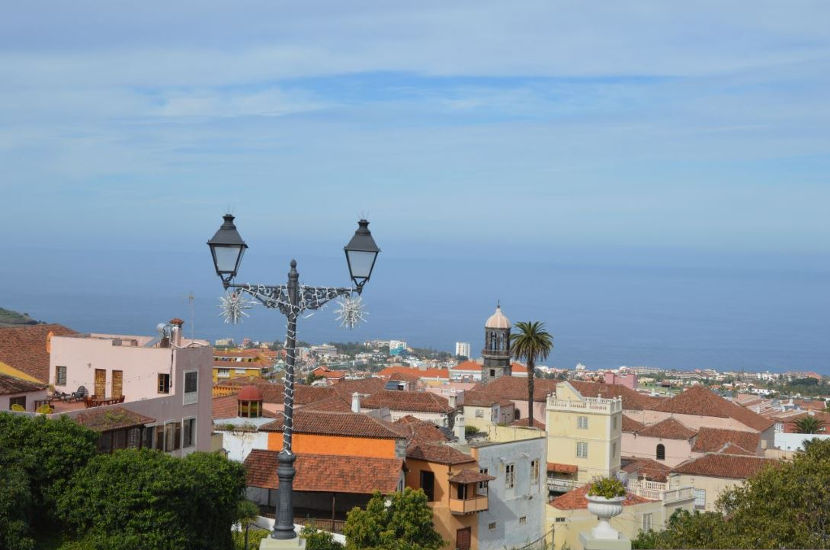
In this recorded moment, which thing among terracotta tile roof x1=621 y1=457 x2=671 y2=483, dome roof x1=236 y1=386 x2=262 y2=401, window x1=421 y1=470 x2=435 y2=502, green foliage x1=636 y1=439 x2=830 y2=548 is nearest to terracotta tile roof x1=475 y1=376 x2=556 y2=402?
terracotta tile roof x1=621 y1=457 x2=671 y2=483

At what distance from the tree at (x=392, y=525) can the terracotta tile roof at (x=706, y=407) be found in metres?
36.6

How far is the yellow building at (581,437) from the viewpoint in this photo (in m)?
54.9

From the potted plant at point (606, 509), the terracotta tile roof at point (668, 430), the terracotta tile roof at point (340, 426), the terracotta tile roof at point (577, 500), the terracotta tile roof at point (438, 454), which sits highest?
the potted plant at point (606, 509)

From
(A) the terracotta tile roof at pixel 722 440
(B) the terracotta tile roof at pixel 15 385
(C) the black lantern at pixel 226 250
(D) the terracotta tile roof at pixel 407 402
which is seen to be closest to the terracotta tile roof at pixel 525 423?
(D) the terracotta tile roof at pixel 407 402

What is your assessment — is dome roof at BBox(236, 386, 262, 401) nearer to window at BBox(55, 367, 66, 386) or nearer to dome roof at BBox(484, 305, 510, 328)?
window at BBox(55, 367, 66, 386)

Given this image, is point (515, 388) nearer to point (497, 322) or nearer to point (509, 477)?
point (497, 322)

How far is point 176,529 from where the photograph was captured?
78.2ft

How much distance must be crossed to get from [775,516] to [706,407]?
38.9m

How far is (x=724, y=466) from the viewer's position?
49375 millimetres

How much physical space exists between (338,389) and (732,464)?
945 inches

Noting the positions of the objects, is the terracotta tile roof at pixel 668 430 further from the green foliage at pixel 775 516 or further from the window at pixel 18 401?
the window at pixel 18 401

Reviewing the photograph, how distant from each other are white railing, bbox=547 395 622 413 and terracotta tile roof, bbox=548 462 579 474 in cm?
289

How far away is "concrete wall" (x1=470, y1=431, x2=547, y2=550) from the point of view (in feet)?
127

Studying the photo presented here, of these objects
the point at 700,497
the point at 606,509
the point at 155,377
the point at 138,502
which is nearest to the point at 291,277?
the point at 606,509
